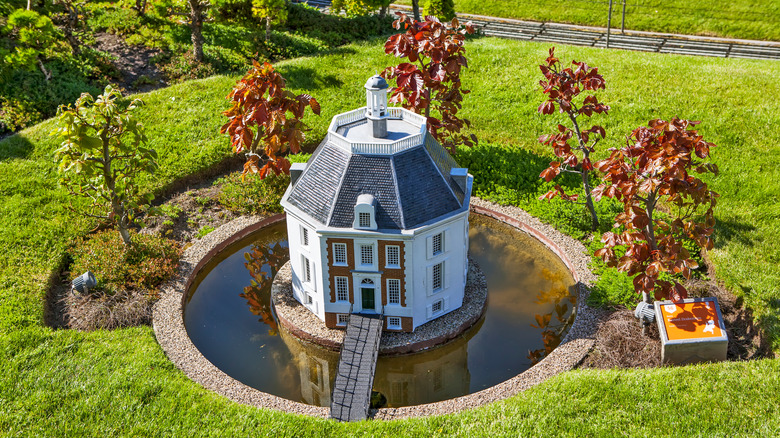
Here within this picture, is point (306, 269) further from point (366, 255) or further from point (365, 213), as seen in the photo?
point (365, 213)

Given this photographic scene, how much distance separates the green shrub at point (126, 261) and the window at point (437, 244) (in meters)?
11.7

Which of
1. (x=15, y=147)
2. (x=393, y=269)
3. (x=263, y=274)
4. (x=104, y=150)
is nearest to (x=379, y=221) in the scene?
(x=393, y=269)

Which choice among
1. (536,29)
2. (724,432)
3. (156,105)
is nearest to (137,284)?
(156,105)

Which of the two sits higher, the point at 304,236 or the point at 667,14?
the point at 667,14

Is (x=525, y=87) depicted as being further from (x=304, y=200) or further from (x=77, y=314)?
(x=77, y=314)

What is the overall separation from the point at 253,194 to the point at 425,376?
→ 14249 millimetres

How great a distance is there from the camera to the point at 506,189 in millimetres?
34250

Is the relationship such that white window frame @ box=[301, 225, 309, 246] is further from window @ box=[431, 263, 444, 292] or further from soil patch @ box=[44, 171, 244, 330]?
soil patch @ box=[44, 171, 244, 330]

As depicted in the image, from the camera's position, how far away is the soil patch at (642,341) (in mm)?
23406

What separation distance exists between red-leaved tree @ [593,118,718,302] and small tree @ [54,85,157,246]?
60.7 feet

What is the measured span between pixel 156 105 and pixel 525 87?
23.1 metres

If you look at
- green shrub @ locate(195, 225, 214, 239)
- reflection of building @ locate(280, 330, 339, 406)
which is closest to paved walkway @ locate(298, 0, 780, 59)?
green shrub @ locate(195, 225, 214, 239)

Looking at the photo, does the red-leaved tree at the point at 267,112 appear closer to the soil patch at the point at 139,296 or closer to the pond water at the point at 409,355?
the soil patch at the point at 139,296

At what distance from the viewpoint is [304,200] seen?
985 inches
